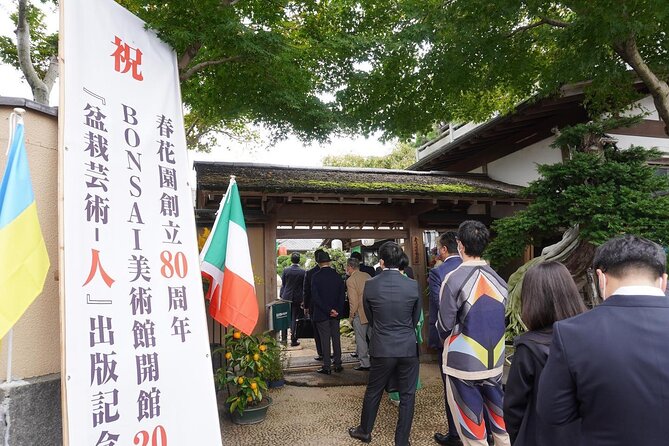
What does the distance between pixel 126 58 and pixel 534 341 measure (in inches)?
137

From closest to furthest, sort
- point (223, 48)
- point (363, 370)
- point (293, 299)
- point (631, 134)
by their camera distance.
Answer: point (223, 48) < point (363, 370) < point (631, 134) < point (293, 299)

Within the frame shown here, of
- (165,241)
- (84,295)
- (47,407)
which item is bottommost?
(47,407)

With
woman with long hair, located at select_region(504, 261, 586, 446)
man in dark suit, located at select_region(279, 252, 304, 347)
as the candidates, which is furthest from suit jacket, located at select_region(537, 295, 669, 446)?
man in dark suit, located at select_region(279, 252, 304, 347)

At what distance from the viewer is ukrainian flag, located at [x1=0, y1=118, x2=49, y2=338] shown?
7.54ft

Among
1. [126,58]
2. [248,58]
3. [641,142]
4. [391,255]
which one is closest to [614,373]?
[391,255]

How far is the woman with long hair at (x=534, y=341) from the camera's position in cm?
222

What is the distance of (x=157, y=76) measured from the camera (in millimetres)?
3623

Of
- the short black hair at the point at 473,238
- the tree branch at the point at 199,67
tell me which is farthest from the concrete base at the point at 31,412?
the short black hair at the point at 473,238

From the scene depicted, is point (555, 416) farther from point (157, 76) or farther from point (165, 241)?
point (157, 76)

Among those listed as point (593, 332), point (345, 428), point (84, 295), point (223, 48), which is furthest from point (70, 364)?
point (345, 428)

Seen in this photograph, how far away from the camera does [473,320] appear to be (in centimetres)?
364

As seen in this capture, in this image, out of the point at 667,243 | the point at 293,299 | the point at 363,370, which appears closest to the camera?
the point at 667,243

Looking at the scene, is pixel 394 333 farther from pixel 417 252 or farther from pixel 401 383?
pixel 417 252

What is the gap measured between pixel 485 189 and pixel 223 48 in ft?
19.2
